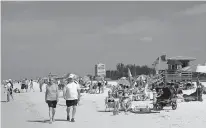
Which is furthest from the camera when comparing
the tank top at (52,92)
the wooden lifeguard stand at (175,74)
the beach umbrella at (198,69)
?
the beach umbrella at (198,69)

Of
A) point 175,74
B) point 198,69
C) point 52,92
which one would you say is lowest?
point 52,92

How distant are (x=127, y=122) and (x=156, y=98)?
199 inches

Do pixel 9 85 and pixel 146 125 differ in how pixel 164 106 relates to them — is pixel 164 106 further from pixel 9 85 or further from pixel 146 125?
pixel 9 85

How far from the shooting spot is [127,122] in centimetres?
1252

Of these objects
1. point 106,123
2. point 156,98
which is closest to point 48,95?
point 106,123

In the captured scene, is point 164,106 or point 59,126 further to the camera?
point 164,106

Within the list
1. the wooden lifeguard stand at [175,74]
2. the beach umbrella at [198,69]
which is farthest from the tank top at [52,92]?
the beach umbrella at [198,69]

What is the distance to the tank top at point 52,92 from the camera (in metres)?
11.9

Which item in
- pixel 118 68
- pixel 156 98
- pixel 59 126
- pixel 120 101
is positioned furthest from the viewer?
pixel 118 68

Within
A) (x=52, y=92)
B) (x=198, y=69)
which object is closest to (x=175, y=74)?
(x=198, y=69)

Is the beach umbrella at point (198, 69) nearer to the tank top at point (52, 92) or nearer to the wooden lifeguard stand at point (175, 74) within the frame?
the wooden lifeguard stand at point (175, 74)

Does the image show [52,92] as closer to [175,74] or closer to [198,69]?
[175,74]

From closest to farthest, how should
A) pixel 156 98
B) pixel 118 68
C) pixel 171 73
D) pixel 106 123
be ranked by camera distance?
pixel 106 123 → pixel 156 98 → pixel 171 73 → pixel 118 68

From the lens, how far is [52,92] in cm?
1195
